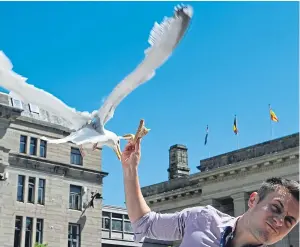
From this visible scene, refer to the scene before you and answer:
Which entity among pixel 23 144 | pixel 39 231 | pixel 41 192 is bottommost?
pixel 39 231

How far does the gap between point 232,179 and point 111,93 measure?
3858cm

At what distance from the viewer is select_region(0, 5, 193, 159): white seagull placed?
4121mm

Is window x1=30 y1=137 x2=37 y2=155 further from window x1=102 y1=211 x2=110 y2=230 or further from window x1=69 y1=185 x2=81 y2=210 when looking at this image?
window x1=102 y1=211 x2=110 y2=230

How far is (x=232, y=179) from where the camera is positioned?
42.6 meters

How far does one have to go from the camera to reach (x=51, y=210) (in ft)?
134

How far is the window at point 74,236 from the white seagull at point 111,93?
126ft

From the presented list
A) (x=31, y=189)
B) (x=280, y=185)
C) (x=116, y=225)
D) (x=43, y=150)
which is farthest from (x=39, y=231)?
(x=280, y=185)

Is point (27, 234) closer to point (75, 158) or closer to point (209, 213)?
point (75, 158)

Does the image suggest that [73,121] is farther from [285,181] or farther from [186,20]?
[285,181]

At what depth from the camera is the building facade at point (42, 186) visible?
39.0m

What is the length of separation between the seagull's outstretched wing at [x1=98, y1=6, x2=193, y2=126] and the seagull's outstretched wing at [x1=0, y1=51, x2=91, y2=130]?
221 mm

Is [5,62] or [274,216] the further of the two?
[5,62]

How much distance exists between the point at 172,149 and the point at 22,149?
59.2ft

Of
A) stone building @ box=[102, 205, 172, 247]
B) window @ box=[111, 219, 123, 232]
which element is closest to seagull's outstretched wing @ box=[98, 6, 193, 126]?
stone building @ box=[102, 205, 172, 247]
